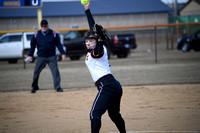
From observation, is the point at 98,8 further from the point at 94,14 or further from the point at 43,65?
the point at 43,65

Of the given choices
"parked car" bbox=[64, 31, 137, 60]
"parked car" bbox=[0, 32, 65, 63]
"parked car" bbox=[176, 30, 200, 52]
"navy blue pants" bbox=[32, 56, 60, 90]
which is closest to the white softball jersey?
"navy blue pants" bbox=[32, 56, 60, 90]

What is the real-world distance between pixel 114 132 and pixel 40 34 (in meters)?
5.17

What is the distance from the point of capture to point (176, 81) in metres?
11.4

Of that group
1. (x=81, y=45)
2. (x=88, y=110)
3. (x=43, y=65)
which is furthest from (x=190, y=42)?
(x=88, y=110)

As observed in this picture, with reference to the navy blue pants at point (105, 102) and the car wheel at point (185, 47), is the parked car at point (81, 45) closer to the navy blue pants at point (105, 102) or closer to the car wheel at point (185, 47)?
the car wheel at point (185, 47)

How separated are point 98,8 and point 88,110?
3012 centimetres

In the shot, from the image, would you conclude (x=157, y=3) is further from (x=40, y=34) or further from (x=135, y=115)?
(x=135, y=115)

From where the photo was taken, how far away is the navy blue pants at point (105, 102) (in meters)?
4.49

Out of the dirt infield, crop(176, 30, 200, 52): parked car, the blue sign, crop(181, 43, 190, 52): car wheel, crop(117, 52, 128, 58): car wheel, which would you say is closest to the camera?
the dirt infield

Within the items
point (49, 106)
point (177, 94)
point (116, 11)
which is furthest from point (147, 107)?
point (116, 11)

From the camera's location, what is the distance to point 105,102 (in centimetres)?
455

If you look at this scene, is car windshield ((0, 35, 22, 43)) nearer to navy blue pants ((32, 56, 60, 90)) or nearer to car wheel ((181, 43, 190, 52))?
navy blue pants ((32, 56, 60, 90))

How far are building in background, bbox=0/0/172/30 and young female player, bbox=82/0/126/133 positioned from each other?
21.6 meters

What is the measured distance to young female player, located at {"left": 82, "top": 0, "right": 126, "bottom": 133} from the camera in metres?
4.49
